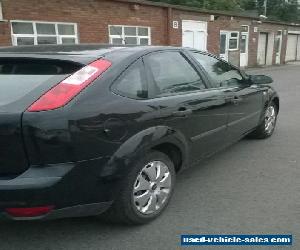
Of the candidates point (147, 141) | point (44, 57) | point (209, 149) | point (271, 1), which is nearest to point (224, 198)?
point (209, 149)

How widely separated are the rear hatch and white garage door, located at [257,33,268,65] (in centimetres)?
2396

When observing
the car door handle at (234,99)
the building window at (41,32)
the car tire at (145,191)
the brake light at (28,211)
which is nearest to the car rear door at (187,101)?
the car door handle at (234,99)

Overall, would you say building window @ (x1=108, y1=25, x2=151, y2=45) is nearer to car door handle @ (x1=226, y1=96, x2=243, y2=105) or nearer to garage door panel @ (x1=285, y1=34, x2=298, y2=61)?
car door handle @ (x1=226, y1=96, x2=243, y2=105)

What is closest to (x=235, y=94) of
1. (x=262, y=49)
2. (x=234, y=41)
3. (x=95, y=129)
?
(x=95, y=129)

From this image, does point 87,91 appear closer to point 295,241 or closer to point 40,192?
point 40,192

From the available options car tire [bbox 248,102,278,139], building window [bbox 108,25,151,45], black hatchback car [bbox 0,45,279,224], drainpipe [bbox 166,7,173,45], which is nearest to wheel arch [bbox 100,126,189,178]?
black hatchback car [bbox 0,45,279,224]

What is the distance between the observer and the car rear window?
8.69 feet

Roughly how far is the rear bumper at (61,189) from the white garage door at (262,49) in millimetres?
24042

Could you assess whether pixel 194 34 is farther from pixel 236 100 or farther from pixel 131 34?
pixel 236 100

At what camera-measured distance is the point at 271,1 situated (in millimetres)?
41844

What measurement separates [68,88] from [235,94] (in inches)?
95.7

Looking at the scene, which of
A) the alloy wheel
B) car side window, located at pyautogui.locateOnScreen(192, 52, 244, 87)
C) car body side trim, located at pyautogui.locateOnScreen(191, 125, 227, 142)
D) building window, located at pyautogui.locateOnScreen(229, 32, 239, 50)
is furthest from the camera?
building window, located at pyautogui.locateOnScreen(229, 32, 239, 50)

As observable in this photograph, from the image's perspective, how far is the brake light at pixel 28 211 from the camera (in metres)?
2.54

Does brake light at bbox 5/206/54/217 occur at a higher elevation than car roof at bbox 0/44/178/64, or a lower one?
lower
